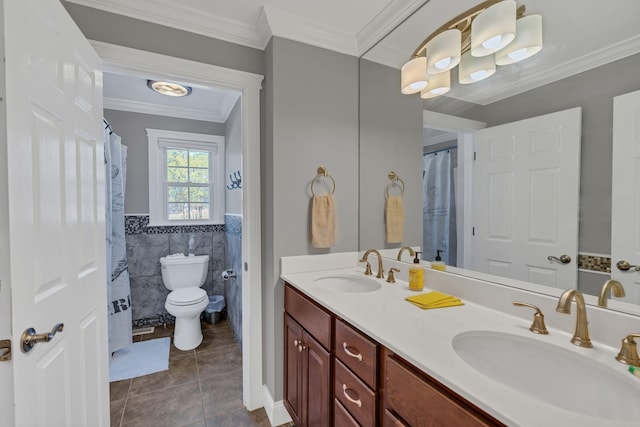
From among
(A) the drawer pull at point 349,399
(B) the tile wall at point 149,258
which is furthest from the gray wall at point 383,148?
(B) the tile wall at point 149,258

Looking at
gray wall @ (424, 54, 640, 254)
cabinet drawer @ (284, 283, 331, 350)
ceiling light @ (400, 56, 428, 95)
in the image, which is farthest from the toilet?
gray wall @ (424, 54, 640, 254)

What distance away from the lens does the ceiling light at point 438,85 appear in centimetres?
147

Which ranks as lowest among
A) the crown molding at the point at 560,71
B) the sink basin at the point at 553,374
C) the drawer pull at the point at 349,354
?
the drawer pull at the point at 349,354

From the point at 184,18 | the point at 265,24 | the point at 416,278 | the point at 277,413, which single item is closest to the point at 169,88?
the point at 184,18

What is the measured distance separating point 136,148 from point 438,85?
10.1 feet

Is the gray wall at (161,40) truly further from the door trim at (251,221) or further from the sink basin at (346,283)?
the sink basin at (346,283)

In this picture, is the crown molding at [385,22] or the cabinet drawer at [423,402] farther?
the crown molding at [385,22]

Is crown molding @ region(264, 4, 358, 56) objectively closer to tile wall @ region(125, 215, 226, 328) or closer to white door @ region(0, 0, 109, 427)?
white door @ region(0, 0, 109, 427)

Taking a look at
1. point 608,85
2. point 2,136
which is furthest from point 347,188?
point 2,136

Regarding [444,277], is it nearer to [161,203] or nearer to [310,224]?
[310,224]

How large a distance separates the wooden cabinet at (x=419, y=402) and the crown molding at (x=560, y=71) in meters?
1.12

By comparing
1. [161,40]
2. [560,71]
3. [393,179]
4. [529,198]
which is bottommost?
[529,198]

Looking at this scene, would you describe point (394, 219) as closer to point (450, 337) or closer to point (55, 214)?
point (450, 337)

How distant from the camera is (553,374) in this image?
2.68ft
